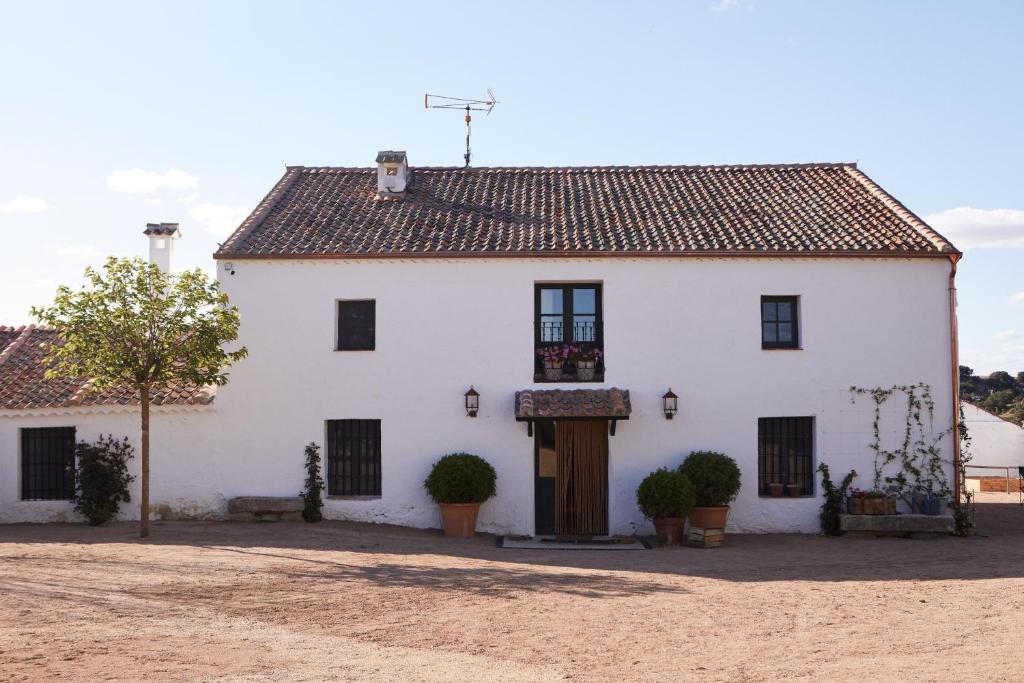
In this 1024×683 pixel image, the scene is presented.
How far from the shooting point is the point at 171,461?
17125 mm

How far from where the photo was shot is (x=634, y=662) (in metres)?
8.18

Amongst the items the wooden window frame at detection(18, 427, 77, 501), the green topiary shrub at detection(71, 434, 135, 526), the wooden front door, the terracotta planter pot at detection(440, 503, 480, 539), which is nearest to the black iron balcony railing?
the wooden front door

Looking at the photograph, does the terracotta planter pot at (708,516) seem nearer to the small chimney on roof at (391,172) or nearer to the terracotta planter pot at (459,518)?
the terracotta planter pot at (459,518)

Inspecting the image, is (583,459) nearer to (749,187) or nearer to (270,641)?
(749,187)

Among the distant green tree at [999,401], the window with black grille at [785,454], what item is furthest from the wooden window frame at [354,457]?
the distant green tree at [999,401]

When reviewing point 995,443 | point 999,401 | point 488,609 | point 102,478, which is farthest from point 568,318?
point 999,401

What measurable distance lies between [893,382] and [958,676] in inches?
413

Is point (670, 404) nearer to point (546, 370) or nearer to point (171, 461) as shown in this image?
point (546, 370)

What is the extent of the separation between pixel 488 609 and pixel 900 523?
9218 millimetres

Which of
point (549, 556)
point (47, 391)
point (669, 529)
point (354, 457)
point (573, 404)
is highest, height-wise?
point (47, 391)

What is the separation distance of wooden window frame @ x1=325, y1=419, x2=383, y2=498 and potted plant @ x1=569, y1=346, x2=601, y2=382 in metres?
3.80

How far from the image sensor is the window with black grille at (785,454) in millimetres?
17281

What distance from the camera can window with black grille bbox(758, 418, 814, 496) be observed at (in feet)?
56.7

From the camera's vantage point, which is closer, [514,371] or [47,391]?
[514,371]
